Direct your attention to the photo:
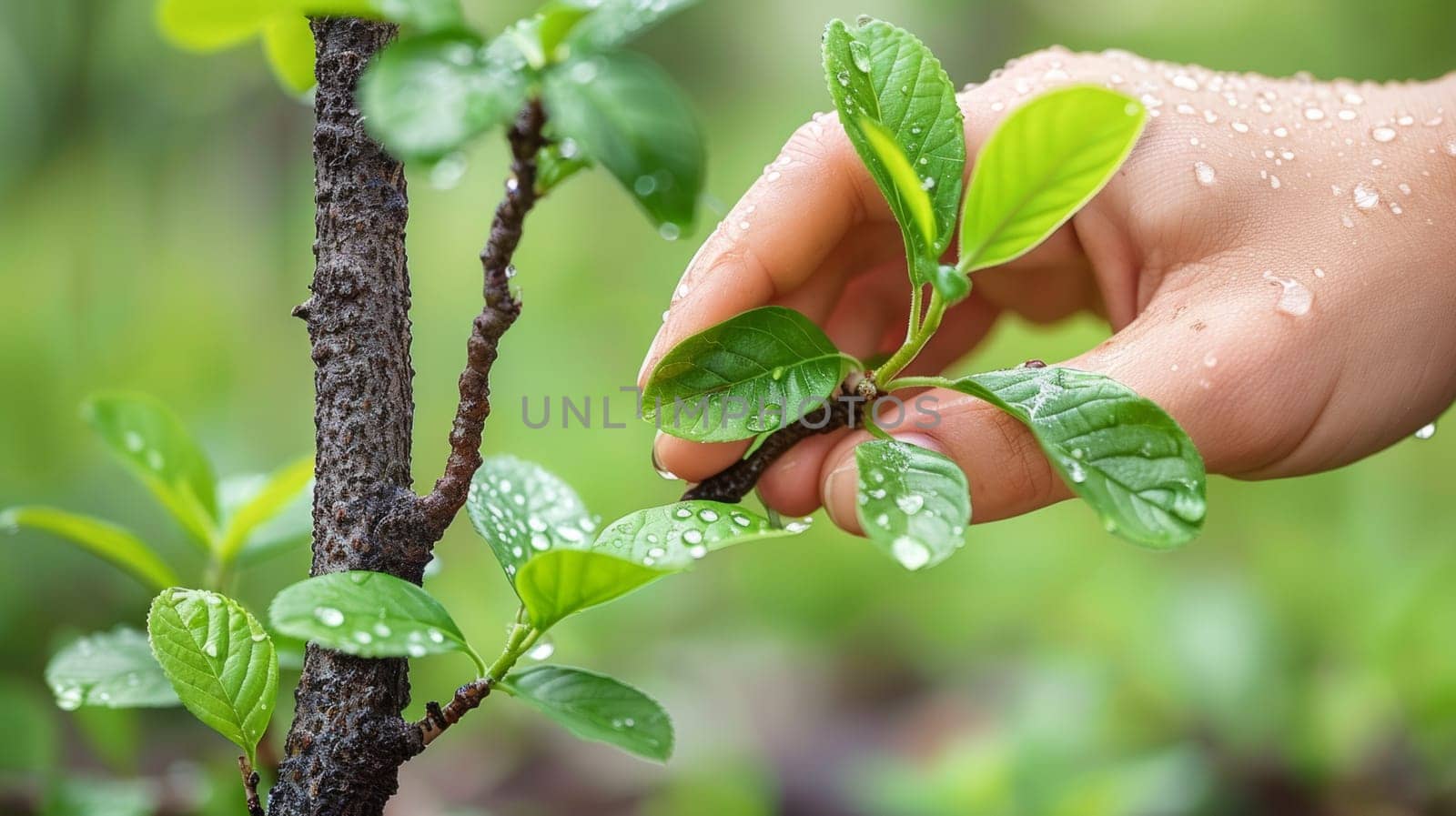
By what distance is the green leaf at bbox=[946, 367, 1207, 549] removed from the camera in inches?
22.1

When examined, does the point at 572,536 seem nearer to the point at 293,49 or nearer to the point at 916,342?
the point at 916,342

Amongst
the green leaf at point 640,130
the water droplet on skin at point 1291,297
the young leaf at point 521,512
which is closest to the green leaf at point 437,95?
the green leaf at point 640,130

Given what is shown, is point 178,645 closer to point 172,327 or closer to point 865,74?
point 865,74

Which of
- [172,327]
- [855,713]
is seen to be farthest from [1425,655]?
[172,327]

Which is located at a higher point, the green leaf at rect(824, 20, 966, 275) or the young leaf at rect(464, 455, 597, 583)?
the green leaf at rect(824, 20, 966, 275)

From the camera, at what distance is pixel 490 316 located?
537mm

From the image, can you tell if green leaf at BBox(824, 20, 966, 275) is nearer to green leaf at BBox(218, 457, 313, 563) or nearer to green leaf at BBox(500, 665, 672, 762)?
green leaf at BBox(500, 665, 672, 762)

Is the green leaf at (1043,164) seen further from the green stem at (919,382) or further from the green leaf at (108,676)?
the green leaf at (108,676)

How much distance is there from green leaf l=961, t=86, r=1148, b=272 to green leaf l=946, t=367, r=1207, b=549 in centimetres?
9

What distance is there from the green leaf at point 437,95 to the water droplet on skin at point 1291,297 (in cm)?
69

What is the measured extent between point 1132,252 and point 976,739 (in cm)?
105

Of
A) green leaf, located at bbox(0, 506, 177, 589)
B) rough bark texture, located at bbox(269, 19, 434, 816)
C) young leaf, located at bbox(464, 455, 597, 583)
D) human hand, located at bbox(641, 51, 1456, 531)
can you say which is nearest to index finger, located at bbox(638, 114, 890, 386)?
human hand, located at bbox(641, 51, 1456, 531)

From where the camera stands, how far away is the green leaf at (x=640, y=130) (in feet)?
1.36

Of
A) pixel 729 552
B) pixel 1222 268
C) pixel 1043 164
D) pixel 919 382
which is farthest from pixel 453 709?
pixel 729 552
